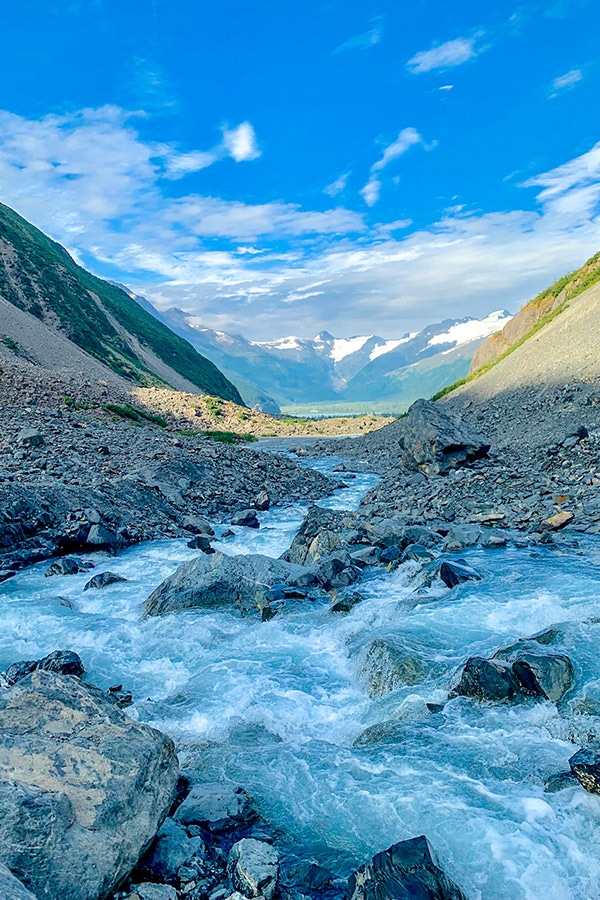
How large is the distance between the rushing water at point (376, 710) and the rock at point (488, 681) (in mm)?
240

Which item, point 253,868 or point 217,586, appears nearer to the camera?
point 253,868

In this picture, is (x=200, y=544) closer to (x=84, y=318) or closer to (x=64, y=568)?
(x=64, y=568)

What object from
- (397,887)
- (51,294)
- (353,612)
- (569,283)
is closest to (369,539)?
(353,612)

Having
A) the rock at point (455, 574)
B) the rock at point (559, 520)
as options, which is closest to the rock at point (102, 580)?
the rock at point (455, 574)

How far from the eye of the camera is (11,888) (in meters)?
4.54

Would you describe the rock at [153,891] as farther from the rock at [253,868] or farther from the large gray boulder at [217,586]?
the large gray boulder at [217,586]

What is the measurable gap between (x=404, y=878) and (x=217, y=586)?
10.1 m

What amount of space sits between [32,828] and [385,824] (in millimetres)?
4399

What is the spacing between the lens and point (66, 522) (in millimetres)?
20266

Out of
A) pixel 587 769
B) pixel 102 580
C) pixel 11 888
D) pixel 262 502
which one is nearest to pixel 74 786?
pixel 11 888

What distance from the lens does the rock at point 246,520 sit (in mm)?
24764

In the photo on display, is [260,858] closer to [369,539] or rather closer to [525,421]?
[369,539]

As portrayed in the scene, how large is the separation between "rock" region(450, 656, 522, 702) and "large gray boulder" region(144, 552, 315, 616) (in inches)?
249

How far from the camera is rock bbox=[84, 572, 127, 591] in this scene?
54.5 feet
